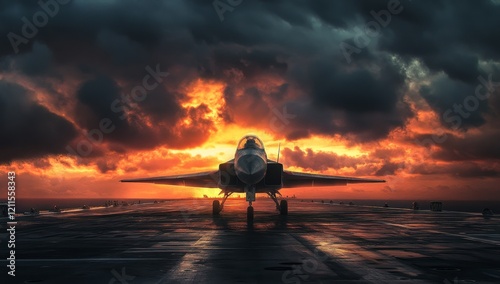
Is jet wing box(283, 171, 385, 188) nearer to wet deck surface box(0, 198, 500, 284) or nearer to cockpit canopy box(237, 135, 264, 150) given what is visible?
cockpit canopy box(237, 135, 264, 150)

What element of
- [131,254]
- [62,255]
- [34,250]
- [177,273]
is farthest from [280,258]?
[34,250]

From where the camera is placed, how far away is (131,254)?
44.4 ft

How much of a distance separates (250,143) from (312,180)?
1099 cm

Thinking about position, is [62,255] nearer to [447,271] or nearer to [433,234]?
[447,271]

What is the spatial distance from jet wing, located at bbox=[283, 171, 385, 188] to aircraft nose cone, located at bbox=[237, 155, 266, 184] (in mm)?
8286

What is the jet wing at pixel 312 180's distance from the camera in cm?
3500

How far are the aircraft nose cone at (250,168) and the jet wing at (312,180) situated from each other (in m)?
8.29

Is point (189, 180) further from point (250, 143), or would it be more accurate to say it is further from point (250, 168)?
point (250, 168)

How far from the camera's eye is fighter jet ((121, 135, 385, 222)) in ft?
84.4

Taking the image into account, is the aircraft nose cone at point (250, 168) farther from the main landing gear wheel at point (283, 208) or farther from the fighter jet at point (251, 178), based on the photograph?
the main landing gear wheel at point (283, 208)

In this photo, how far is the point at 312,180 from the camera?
37812mm
